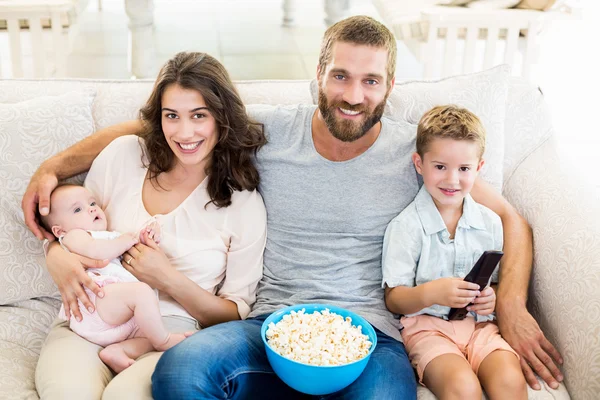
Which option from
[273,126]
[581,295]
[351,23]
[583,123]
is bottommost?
[583,123]

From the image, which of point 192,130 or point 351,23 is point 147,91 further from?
point 351,23

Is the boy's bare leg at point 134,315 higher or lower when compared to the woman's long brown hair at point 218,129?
lower

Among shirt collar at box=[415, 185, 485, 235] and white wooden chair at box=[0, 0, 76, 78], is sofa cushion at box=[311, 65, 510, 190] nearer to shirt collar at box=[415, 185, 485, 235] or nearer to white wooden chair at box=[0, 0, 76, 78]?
shirt collar at box=[415, 185, 485, 235]

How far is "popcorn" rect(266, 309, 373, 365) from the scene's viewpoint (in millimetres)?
1322

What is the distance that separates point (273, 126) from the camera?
1.77 m

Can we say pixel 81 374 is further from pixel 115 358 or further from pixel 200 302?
pixel 200 302

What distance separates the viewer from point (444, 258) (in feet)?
5.40

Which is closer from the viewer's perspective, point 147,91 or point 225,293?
point 225,293

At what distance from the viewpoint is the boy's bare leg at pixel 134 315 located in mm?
1512

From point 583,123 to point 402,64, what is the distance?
127cm

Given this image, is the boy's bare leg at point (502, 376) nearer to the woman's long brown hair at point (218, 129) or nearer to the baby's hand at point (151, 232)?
the woman's long brown hair at point (218, 129)

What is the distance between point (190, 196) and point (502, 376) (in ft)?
2.84

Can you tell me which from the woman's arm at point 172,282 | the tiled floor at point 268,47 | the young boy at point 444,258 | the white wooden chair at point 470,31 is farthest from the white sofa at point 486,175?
the tiled floor at point 268,47

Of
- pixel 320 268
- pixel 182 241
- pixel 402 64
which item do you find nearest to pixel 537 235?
pixel 320 268
